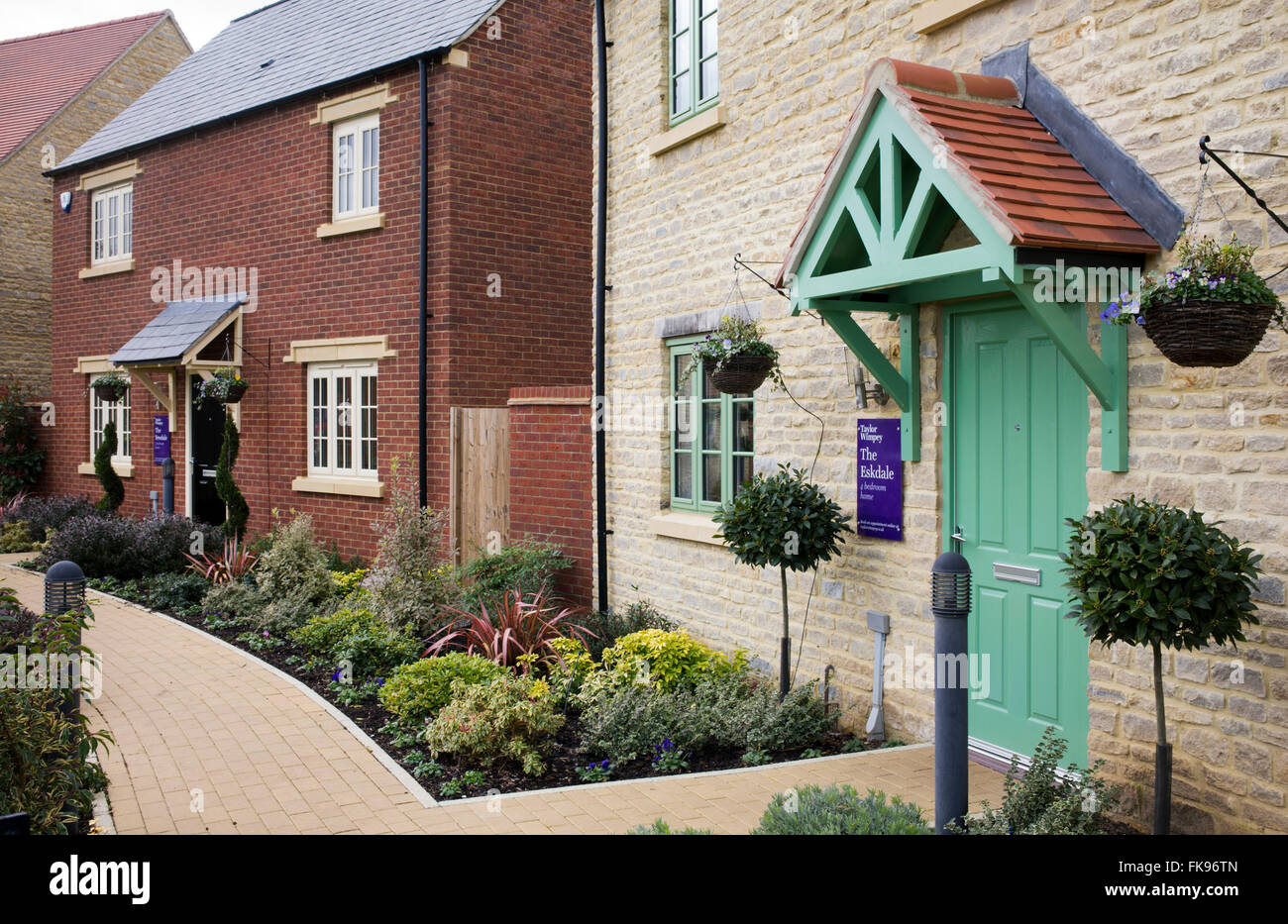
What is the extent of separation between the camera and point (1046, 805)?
187 inches

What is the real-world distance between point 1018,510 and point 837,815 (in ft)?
7.31

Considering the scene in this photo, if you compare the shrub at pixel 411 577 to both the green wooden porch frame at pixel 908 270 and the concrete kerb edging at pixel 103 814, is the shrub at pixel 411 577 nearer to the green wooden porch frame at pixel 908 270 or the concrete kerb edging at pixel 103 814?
the concrete kerb edging at pixel 103 814

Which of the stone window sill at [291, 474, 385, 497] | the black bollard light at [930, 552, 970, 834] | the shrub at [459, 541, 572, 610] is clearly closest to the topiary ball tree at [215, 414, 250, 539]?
the stone window sill at [291, 474, 385, 497]

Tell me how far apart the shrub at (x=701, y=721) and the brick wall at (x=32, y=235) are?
61.2 ft

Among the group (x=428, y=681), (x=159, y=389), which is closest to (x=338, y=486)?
(x=159, y=389)

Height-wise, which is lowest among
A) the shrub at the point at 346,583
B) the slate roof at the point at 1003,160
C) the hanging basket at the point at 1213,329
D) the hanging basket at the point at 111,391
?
the shrub at the point at 346,583

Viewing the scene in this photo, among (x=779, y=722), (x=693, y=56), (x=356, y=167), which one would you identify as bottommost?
(x=779, y=722)

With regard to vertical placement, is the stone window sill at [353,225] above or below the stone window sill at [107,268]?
below

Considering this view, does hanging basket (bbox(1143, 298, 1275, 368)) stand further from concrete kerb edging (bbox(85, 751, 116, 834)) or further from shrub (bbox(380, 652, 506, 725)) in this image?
concrete kerb edging (bbox(85, 751, 116, 834))

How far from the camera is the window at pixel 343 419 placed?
1301 centimetres

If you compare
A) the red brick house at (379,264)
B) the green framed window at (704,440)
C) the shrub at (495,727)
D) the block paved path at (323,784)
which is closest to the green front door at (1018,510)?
the block paved path at (323,784)

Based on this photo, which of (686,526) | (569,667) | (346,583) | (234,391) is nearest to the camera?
(569,667)

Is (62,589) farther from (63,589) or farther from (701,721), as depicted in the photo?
(701,721)
